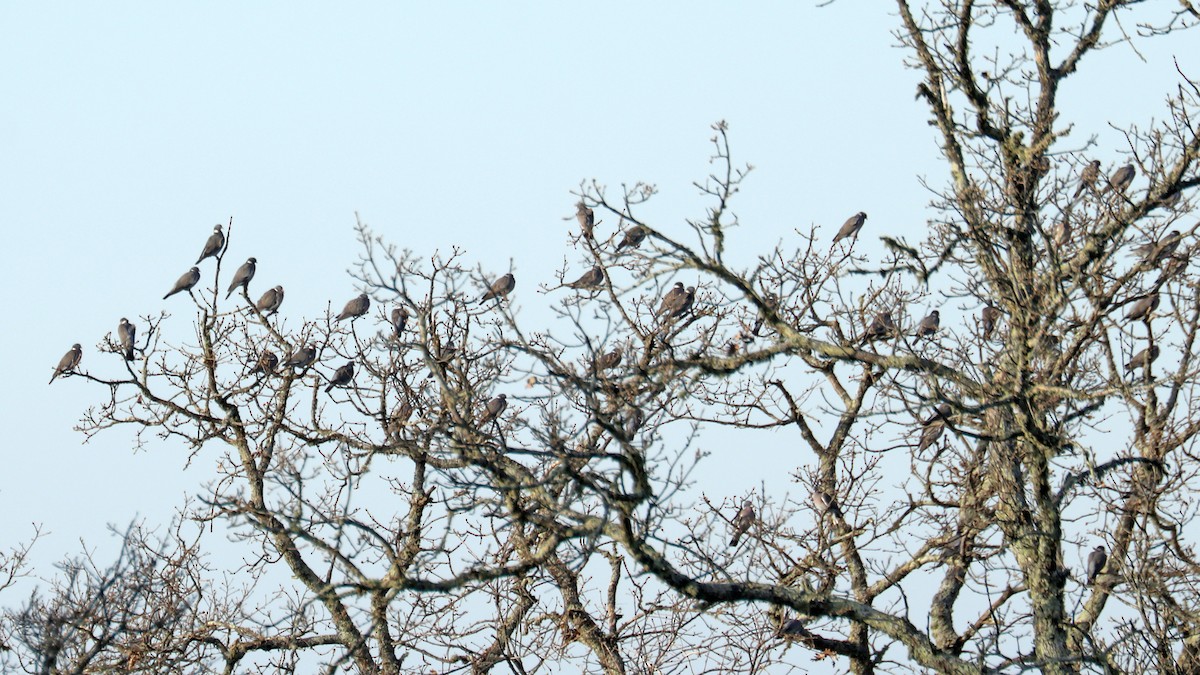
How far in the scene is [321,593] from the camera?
6445 mm

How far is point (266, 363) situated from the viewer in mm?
12672

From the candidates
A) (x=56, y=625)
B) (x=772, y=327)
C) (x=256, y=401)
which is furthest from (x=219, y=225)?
(x=772, y=327)

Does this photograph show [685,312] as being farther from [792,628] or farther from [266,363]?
[266,363]

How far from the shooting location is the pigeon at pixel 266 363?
497 inches

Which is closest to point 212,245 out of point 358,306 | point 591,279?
point 358,306

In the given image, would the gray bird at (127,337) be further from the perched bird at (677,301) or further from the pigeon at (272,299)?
the perched bird at (677,301)

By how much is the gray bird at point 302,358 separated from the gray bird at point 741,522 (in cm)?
419

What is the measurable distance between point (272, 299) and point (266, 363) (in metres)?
3.18

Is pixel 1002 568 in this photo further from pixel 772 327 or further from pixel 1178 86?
pixel 1178 86

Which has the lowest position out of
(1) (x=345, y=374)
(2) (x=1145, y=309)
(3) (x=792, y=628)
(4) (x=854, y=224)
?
(3) (x=792, y=628)

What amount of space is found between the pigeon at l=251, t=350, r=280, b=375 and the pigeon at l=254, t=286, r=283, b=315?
2882 mm

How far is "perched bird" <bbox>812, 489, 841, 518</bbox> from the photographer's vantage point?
11.2m

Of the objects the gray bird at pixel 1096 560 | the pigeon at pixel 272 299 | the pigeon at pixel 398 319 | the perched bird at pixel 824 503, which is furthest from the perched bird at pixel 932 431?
the pigeon at pixel 272 299

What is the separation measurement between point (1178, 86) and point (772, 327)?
10.7 feet
